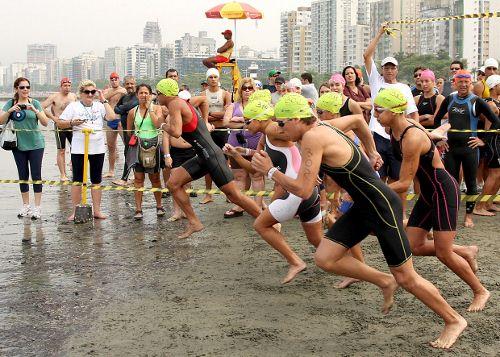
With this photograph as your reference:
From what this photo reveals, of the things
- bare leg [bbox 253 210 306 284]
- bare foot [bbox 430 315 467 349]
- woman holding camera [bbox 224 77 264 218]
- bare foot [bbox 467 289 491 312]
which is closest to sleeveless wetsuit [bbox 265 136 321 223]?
bare leg [bbox 253 210 306 284]

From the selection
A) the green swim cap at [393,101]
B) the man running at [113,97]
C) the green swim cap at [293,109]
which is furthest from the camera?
the man running at [113,97]

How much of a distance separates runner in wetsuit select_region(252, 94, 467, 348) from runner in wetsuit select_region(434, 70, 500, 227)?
12.8 ft

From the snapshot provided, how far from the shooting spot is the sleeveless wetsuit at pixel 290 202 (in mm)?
5934

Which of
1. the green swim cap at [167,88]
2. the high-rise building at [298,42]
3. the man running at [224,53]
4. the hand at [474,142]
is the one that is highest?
the high-rise building at [298,42]

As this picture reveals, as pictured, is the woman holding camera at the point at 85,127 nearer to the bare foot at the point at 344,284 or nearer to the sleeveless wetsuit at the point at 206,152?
the sleeveless wetsuit at the point at 206,152

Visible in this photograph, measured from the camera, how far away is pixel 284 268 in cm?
668

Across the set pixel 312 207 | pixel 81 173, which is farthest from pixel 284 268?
pixel 81 173

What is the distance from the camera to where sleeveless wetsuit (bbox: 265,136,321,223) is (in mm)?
5934

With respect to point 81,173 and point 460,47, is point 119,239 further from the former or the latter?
point 460,47

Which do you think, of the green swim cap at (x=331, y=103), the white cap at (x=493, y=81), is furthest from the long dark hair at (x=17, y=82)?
the white cap at (x=493, y=81)

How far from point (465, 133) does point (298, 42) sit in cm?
14977

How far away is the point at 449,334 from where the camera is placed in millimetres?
4543

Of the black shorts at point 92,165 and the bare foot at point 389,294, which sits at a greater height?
the black shorts at point 92,165

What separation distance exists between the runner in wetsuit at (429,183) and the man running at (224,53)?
10.2 meters
